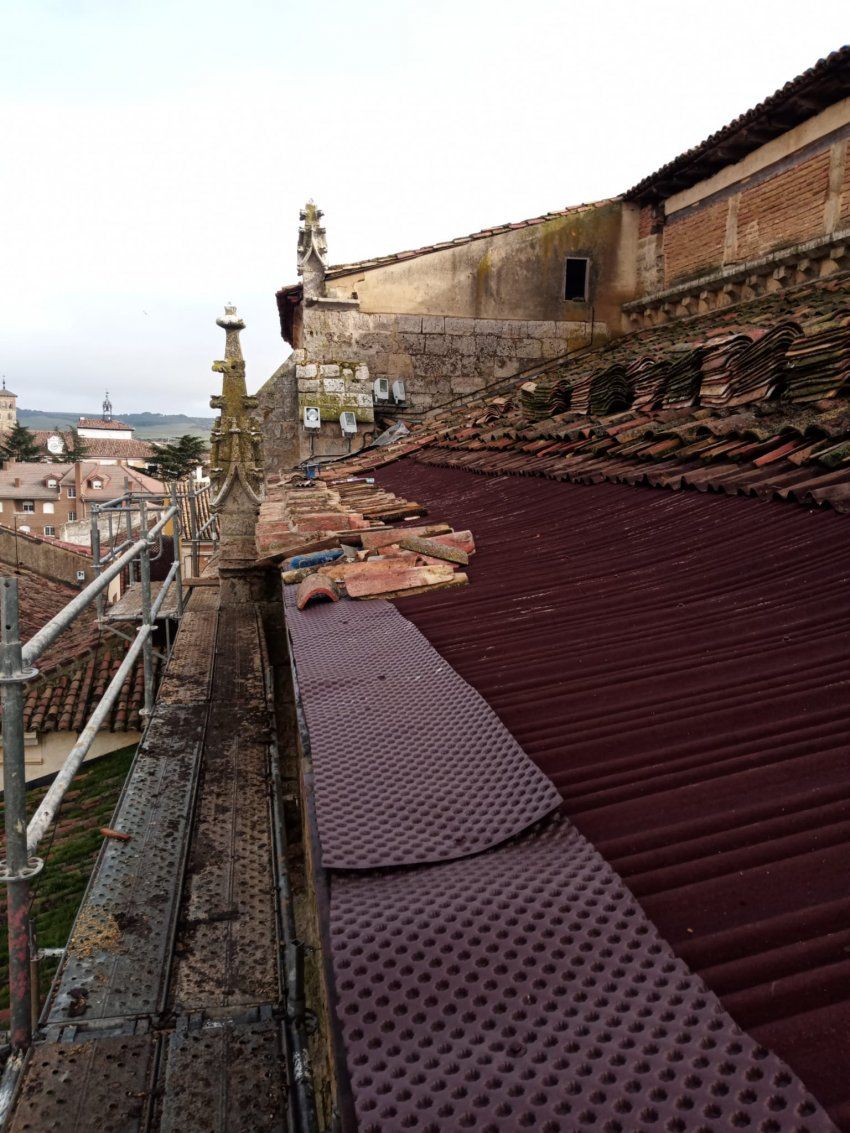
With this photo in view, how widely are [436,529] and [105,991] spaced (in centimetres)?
295

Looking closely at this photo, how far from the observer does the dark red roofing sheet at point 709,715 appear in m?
1.26

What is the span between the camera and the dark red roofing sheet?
4.13 feet

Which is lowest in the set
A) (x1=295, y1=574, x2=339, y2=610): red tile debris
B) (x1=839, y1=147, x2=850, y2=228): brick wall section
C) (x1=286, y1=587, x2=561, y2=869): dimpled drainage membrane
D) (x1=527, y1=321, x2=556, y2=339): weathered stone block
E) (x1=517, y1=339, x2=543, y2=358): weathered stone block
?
(x1=286, y1=587, x2=561, y2=869): dimpled drainage membrane

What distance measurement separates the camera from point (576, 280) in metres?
15.2

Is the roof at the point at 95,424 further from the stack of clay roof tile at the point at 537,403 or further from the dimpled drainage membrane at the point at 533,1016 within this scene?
the dimpled drainage membrane at the point at 533,1016

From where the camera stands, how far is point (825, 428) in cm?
418

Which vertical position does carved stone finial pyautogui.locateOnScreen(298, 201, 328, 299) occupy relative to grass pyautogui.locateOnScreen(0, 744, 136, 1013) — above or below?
above

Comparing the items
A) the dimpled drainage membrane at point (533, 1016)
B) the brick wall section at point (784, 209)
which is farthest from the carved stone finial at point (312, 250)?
the dimpled drainage membrane at point (533, 1016)

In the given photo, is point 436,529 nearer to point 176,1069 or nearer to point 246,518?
point 176,1069

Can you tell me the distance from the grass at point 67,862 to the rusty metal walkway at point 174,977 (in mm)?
721

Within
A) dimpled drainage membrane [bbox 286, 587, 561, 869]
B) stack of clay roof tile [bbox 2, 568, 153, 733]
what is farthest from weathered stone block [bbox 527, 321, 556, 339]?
dimpled drainage membrane [bbox 286, 587, 561, 869]

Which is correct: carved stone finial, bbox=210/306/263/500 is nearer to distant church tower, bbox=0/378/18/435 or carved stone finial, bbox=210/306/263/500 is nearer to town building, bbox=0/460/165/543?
town building, bbox=0/460/165/543

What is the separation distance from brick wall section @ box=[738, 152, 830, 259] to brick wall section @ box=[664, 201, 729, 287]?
56 cm

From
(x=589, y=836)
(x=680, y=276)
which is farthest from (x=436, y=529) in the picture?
(x=680, y=276)
